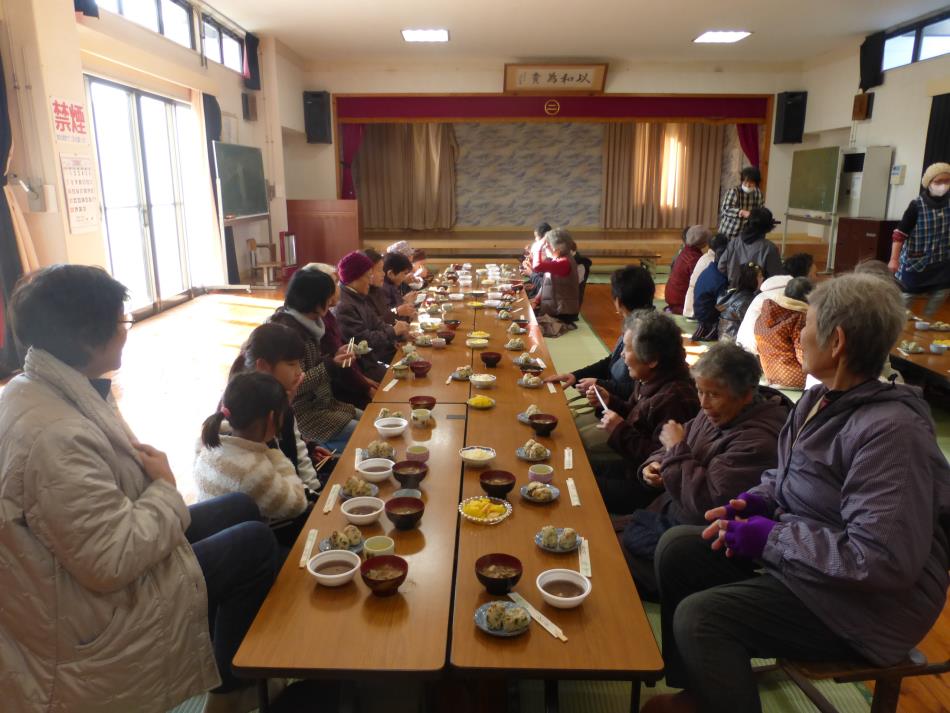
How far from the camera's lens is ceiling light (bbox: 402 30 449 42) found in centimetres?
849

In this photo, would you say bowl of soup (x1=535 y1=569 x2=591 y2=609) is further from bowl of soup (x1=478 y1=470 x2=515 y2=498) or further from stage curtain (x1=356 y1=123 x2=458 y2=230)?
stage curtain (x1=356 y1=123 x2=458 y2=230)

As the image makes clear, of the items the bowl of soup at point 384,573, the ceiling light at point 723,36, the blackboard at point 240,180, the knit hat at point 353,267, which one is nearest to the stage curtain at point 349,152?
the blackboard at point 240,180

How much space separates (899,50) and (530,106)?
4.78m

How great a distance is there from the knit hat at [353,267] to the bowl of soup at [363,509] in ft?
Result: 7.38

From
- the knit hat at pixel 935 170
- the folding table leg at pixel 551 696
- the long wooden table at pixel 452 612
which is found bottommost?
the folding table leg at pixel 551 696

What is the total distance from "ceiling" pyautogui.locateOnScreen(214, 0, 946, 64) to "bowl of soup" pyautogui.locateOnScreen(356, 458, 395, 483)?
645 centimetres

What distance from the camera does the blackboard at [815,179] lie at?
907 cm

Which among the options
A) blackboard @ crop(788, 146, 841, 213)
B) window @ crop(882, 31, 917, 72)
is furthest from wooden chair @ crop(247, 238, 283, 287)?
window @ crop(882, 31, 917, 72)

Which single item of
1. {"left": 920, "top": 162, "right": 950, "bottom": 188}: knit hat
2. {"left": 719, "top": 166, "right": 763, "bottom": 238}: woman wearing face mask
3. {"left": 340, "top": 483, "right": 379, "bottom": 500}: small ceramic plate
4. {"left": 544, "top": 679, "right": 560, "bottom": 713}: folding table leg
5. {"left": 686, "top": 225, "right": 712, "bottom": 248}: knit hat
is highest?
{"left": 920, "top": 162, "right": 950, "bottom": 188}: knit hat

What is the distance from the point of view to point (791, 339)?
14.9 feet

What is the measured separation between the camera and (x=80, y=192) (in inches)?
194

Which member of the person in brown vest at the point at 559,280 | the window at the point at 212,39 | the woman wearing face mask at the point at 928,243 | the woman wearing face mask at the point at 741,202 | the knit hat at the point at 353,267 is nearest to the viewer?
the knit hat at the point at 353,267

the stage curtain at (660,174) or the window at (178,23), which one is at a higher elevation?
the window at (178,23)

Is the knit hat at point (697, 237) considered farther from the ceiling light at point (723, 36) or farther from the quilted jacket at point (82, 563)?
the quilted jacket at point (82, 563)
